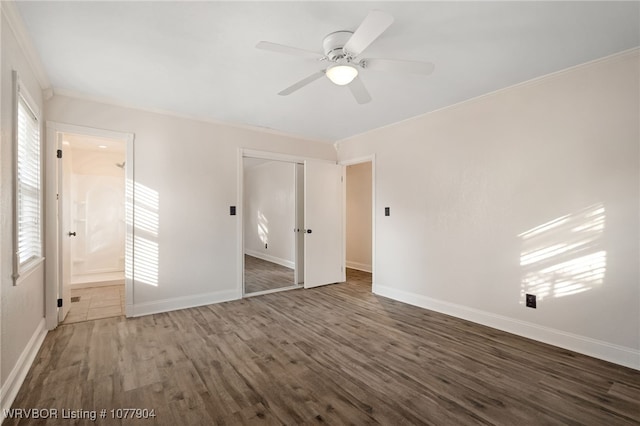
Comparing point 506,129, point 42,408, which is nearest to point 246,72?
point 506,129

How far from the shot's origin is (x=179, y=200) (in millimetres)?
3760

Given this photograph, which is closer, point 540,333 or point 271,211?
point 540,333

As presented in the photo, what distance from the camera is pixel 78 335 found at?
9.68 ft

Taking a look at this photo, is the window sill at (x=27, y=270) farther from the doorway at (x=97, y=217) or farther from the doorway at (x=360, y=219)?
the doorway at (x=360, y=219)

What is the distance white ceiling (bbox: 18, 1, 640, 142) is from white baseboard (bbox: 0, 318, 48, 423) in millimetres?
2292

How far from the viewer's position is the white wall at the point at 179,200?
137 inches

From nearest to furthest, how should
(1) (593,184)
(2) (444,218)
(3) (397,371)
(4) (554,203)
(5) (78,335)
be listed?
1. (3) (397,371)
2. (1) (593,184)
3. (4) (554,203)
4. (5) (78,335)
5. (2) (444,218)

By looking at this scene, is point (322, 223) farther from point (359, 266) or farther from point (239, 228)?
point (359, 266)

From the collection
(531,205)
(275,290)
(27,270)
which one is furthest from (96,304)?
(531,205)

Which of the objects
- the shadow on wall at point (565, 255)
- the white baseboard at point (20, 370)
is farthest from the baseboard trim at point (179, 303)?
the shadow on wall at point (565, 255)

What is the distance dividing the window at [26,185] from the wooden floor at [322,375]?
88 cm

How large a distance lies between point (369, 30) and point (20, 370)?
10.5 feet

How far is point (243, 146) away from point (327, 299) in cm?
244

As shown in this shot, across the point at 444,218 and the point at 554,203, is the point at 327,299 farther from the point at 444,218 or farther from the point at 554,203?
the point at 554,203
